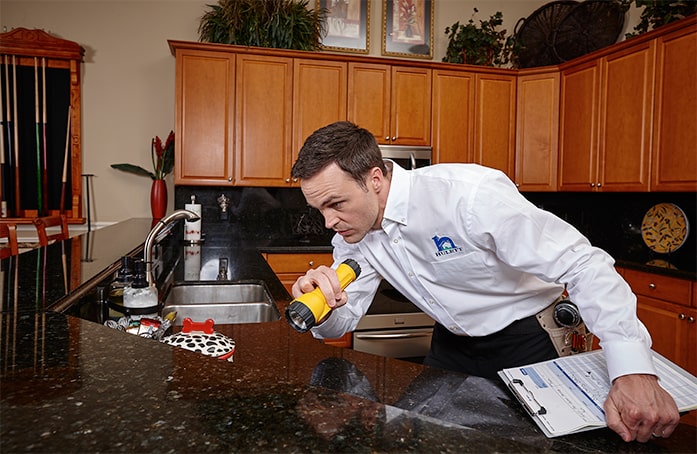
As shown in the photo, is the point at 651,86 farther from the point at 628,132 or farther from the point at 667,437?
the point at 667,437

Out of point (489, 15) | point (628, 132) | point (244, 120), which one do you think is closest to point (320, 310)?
point (244, 120)

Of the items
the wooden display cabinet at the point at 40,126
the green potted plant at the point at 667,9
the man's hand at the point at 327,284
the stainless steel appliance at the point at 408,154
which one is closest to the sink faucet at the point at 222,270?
the man's hand at the point at 327,284

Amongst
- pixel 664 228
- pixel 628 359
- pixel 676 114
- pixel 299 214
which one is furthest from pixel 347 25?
pixel 628 359

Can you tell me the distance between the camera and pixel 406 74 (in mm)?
3895

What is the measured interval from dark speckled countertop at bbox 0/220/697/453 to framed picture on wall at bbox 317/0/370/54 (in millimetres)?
3623

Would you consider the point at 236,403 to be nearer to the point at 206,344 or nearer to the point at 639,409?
the point at 206,344

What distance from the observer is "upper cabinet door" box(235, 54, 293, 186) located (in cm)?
367

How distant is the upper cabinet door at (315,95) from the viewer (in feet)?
12.3

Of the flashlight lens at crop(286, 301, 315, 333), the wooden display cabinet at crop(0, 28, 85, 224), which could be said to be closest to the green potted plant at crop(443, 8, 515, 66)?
the wooden display cabinet at crop(0, 28, 85, 224)

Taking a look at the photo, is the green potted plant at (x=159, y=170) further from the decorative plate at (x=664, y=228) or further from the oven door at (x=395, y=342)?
the decorative plate at (x=664, y=228)

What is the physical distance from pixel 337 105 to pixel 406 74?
0.60 metres

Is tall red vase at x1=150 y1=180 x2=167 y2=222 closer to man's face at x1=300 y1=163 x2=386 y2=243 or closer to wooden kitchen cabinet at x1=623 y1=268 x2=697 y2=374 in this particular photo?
man's face at x1=300 y1=163 x2=386 y2=243

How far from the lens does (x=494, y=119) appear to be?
4.07 m

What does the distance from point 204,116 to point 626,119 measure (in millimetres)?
2911
